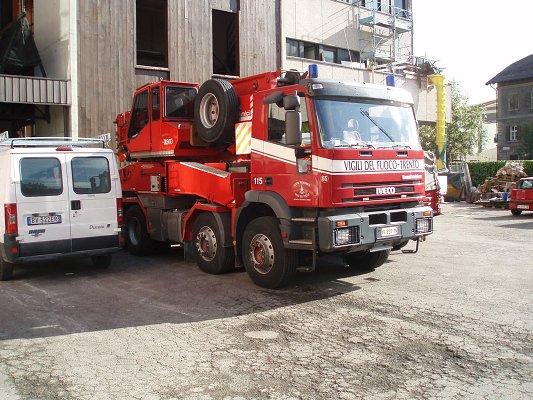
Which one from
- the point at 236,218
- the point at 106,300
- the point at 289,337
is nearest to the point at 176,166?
the point at 236,218

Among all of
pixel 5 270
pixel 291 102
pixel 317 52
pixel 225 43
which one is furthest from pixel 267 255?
pixel 317 52

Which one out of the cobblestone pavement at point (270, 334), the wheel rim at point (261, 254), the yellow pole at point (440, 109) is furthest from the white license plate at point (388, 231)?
the yellow pole at point (440, 109)

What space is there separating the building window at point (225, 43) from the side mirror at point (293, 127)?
13.2m

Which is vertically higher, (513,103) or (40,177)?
(513,103)

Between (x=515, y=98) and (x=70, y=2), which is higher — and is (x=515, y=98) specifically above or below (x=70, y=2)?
above

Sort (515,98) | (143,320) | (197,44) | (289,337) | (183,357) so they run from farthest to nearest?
(515,98)
(197,44)
(143,320)
(289,337)
(183,357)

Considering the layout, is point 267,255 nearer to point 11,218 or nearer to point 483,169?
point 11,218

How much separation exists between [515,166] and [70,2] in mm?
21238

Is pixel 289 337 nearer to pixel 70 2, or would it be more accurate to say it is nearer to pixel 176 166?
pixel 176 166

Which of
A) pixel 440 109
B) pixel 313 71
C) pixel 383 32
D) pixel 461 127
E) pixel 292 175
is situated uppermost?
pixel 383 32

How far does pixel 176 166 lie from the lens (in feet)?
33.4

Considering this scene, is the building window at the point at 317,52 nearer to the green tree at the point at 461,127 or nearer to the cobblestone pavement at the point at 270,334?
the cobblestone pavement at the point at 270,334

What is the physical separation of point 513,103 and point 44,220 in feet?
184

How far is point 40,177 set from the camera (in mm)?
8906
